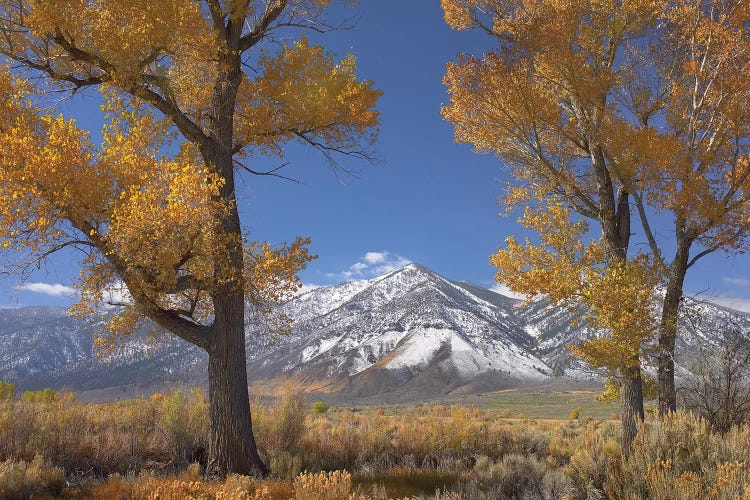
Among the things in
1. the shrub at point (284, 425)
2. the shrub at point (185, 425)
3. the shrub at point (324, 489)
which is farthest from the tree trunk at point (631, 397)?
the shrub at point (185, 425)

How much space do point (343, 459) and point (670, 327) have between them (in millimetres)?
7499

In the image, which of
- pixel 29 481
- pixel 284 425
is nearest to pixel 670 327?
pixel 284 425

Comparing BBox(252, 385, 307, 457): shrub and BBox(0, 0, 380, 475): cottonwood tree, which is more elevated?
BBox(0, 0, 380, 475): cottonwood tree

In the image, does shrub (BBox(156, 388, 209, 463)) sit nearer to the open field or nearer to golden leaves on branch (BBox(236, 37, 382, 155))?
the open field

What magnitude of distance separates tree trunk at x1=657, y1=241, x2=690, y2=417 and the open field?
0.94m

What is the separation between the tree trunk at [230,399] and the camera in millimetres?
9297

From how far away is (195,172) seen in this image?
809cm

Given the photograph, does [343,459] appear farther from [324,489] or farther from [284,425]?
[324,489]

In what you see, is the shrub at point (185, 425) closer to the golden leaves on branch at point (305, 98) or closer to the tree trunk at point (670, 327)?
the golden leaves on branch at point (305, 98)

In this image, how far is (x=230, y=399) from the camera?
9539 millimetres

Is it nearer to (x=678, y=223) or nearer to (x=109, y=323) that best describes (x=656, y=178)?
(x=678, y=223)

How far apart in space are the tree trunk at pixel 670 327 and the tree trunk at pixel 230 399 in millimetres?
8465

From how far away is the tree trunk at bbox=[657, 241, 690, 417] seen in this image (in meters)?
11.6

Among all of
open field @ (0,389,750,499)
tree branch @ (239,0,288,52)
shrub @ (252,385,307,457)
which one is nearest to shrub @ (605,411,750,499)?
open field @ (0,389,750,499)
